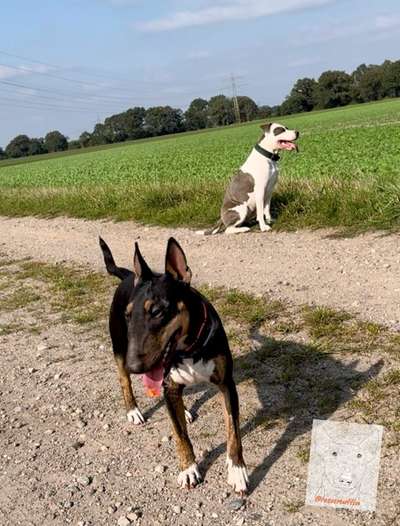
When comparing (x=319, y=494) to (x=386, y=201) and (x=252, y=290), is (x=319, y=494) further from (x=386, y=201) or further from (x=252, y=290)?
(x=386, y=201)

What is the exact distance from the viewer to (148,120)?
99.2 metres

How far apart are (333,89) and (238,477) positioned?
296 ft

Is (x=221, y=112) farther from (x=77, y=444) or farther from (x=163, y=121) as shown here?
(x=77, y=444)

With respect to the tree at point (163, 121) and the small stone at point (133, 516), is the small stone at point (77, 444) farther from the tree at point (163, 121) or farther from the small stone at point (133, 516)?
the tree at point (163, 121)

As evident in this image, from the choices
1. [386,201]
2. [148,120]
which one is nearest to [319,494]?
[386,201]

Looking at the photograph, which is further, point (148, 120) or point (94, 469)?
point (148, 120)

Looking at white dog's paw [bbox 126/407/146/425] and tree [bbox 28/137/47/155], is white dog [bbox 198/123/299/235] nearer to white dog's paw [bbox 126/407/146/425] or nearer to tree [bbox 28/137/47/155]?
white dog's paw [bbox 126/407/146/425]

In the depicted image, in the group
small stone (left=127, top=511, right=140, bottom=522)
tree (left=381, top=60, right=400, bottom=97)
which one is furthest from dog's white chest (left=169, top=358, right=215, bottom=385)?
tree (left=381, top=60, right=400, bottom=97)

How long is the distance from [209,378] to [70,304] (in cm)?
379

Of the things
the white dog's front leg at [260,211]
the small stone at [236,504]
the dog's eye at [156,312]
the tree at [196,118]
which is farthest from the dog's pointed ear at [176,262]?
the tree at [196,118]

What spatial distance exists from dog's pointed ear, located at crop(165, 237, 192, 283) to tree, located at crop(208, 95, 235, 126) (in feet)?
331

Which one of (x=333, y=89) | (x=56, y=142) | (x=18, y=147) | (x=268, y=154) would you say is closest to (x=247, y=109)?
(x=333, y=89)

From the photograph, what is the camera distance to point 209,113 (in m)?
102

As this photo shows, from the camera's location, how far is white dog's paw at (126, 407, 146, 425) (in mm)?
3858
